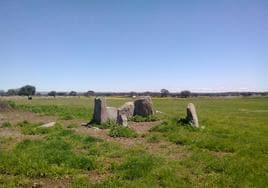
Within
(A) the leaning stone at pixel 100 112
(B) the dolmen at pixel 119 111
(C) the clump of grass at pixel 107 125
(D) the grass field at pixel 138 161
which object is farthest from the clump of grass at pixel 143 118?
(D) the grass field at pixel 138 161

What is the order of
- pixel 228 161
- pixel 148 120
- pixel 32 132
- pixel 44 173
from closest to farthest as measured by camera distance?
pixel 44 173 < pixel 228 161 < pixel 32 132 < pixel 148 120

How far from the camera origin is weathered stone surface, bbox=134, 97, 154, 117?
106 feet

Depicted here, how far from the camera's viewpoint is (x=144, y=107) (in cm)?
3219

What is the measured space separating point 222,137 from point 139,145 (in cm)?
505

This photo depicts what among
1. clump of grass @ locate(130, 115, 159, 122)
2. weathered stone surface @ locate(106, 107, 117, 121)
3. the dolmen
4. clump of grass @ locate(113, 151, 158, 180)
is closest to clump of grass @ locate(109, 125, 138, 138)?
the dolmen

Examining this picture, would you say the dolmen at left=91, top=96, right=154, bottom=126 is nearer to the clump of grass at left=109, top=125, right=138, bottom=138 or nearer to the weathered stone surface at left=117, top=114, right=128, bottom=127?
the weathered stone surface at left=117, top=114, right=128, bottom=127

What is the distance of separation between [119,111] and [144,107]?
3.18 metres

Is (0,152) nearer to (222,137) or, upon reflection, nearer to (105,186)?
(105,186)

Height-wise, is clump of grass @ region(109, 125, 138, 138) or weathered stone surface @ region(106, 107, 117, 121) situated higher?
weathered stone surface @ region(106, 107, 117, 121)

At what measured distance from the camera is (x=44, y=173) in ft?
44.9

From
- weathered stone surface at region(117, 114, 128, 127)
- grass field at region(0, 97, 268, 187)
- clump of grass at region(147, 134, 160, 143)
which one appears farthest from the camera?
weathered stone surface at region(117, 114, 128, 127)

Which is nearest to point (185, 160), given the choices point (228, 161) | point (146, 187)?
point (228, 161)

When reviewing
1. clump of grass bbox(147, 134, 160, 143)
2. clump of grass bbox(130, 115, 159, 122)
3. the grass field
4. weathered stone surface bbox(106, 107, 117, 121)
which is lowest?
the grass field

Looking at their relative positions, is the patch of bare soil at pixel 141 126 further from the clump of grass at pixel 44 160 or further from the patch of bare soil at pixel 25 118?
the patch of bare soil at pixel 25 118
